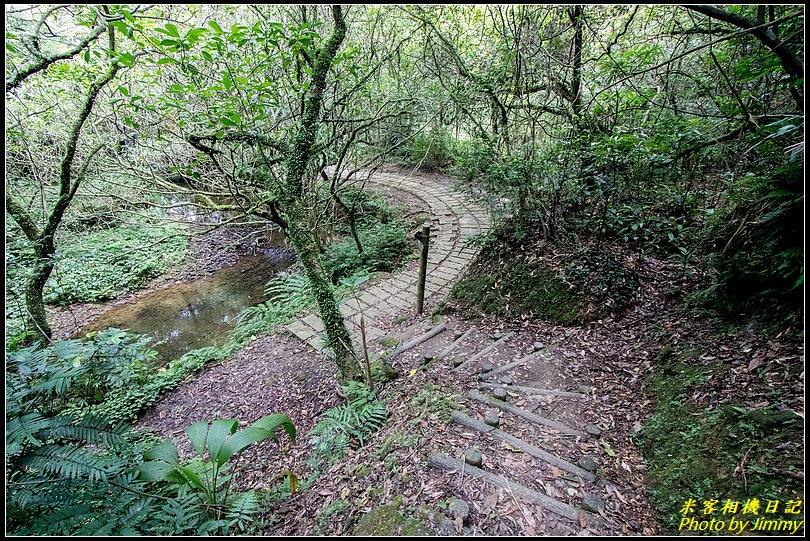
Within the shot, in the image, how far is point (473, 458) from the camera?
6.60 ft

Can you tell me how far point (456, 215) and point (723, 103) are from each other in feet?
16.4

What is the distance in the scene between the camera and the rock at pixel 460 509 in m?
1.69

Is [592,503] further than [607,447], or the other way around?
[607,447]

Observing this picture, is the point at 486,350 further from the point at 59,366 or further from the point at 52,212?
the point at 52,212

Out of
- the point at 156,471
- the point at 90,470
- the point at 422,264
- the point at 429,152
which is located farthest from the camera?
the point at 429,152

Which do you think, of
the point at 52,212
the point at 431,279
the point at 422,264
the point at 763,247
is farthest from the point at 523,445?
the point at 52,212

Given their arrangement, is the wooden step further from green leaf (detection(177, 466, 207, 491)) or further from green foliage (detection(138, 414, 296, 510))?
green leaf (detection(177, 466, 207, 491))

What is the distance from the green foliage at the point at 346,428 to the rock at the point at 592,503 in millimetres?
1615

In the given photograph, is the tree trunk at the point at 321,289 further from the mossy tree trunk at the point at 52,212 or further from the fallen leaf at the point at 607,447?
the mossy tree trunk at the point at 52,212

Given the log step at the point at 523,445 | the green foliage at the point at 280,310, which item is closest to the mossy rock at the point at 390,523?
the log step at the point at 523,445

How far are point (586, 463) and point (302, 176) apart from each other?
320cm

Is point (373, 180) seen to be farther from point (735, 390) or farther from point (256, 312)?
point (735, 390)

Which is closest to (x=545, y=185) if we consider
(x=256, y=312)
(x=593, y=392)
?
(x=593, y=392)

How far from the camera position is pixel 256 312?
6.90m
